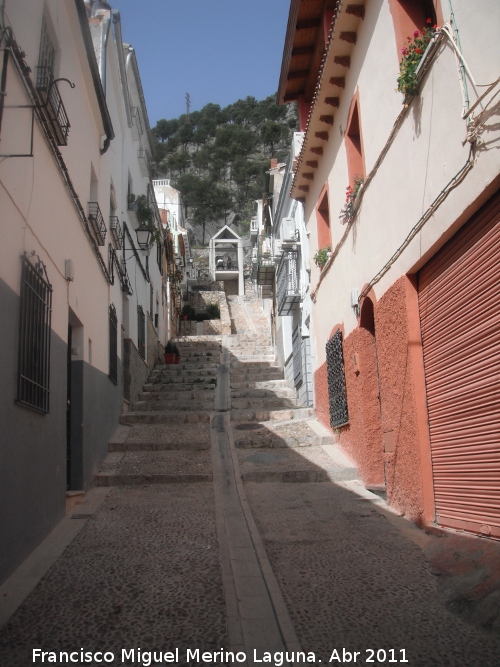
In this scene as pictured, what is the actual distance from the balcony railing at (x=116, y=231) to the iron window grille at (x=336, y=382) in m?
4.82

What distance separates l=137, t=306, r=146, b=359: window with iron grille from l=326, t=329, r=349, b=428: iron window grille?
6335 mm

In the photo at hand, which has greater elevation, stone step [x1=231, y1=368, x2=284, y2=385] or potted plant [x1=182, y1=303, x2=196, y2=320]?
potted plant [x1=182, y1=303, x2=196, y2=320]

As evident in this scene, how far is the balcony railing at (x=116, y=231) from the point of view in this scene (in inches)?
478

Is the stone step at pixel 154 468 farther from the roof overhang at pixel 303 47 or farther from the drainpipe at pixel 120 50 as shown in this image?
the drainpipe at pixel 120 50

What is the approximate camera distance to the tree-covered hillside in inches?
2633

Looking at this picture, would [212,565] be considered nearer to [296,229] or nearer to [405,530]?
[405,530]

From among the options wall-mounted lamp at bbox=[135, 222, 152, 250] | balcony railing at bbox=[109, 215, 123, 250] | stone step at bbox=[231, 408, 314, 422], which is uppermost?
wall-mounted lamp at bbox=[135, 222, 152, 250]

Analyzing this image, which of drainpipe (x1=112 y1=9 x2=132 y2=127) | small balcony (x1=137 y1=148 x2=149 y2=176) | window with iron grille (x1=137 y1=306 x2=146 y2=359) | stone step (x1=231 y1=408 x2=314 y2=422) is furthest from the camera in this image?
small balcony (x1=137 y1=148 x2=149 y2=176)

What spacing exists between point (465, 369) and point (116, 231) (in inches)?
346

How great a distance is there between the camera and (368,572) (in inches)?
204

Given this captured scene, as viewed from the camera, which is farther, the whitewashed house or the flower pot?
the flower pot

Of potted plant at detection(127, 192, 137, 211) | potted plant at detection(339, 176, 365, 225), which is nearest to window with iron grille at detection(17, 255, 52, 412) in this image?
potted plant at detection(339, 176, 365, 225)

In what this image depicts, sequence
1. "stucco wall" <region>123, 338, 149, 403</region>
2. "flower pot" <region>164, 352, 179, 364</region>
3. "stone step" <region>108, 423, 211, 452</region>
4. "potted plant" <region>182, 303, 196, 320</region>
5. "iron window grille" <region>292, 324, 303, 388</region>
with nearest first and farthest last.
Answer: "stone step" <region>108, 423, 211, 452</region>
"stucco wall" <region>123, 338, 149, 403</region>
"iron window grille" <region>292, 324, 303, 388</region>
"flower pot" <region>164, 352, 179, 364</region>
"potted plant" <region>182, 303, 196, 320</region>

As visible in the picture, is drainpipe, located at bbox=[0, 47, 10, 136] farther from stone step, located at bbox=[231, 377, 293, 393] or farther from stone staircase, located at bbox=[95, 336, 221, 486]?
stone step, located at bbox=[231, 377, 293, 393]
